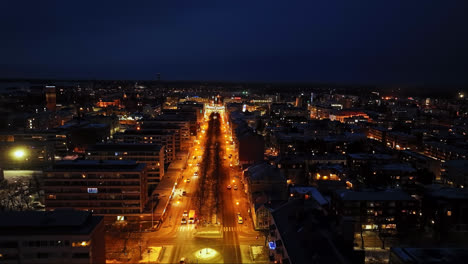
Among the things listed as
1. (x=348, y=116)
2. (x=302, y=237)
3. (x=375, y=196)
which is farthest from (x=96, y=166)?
(x=348, y=116)

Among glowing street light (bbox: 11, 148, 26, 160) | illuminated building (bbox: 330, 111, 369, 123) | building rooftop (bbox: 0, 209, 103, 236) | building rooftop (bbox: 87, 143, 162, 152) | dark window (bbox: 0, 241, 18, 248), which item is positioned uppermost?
illuminated building (bbox: 330, 111, 369, 123)

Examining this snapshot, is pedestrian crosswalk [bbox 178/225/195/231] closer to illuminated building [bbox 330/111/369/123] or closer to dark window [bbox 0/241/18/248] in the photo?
dark window [bbox 0/241/18/248]

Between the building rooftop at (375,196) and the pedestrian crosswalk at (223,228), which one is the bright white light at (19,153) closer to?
the pedestrian crosswalk at (223,228)

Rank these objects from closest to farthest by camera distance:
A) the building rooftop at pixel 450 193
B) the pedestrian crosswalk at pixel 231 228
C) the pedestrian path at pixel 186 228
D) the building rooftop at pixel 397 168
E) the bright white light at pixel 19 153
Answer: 1. the pedestrian crosswalk at pixel 231 228
2. the pedestrian path at pixel 186 228
3. the building rooftop at pixel 450 193
4. the building rooftop at pixel 397 168
5. the bright white light at pixel 19 153

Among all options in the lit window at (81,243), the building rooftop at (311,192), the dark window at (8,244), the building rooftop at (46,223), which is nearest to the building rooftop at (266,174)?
the building rooftop at (311,192)

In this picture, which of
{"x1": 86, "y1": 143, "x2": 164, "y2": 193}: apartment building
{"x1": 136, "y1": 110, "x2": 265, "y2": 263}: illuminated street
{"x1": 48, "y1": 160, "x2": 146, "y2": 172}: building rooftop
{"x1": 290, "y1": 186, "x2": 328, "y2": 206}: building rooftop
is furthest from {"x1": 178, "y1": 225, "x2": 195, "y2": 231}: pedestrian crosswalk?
{"x1": 86, "y1": 143, "x2": 164, "y2": 193}: apartment building

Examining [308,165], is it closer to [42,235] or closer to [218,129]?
[42,235]
